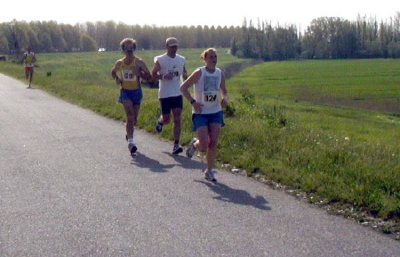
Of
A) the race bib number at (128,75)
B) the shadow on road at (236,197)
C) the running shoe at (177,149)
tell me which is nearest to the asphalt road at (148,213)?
the shadow on road at (236,197)

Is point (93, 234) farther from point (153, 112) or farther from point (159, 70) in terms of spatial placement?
point (153, 112)

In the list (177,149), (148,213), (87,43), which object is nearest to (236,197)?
(148,213)

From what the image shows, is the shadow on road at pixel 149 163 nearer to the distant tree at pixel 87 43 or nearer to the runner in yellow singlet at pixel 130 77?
the runner in yellow singlet at pixel 130 77

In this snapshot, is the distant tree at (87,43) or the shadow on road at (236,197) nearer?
the shadow on road at (236,197)

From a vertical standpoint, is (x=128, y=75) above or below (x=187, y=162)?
above

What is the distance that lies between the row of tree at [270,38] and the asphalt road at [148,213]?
281ft

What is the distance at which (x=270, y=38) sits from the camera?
4286 inches

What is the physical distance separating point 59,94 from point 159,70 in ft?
43.0

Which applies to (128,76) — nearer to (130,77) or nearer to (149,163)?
(130,77)

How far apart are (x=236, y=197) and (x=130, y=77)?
11.6 ft

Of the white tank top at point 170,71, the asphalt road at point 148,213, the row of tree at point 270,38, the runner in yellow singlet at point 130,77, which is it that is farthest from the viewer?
the row of tree at point 270,38

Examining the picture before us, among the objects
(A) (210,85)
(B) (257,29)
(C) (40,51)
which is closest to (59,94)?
(A) (210,85)

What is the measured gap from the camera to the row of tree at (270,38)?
98375mm

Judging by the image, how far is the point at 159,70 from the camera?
975cm
